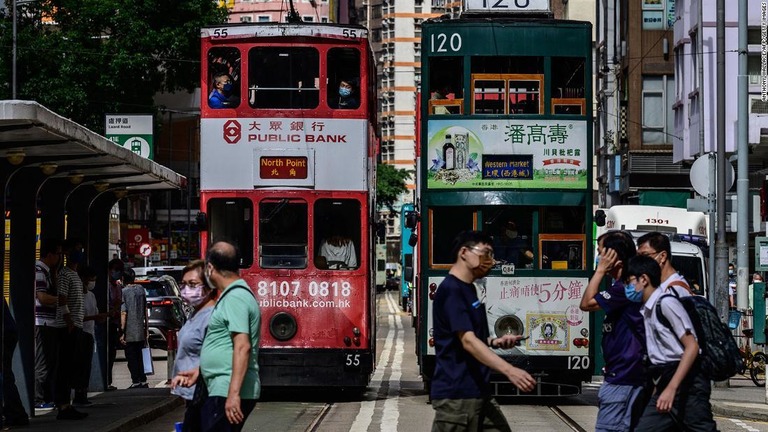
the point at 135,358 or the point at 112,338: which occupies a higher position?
the point at 112,338

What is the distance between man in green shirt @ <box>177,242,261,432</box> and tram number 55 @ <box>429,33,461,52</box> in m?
11.7

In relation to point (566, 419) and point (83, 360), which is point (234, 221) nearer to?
point (83, 360)

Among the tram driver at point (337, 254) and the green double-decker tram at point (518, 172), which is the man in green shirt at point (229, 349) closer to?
the green double-decker tram at point (518, 172)

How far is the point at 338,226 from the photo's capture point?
20656 mm

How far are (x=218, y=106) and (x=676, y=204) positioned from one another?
109ft

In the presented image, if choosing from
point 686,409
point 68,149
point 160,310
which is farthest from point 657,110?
point 686,409

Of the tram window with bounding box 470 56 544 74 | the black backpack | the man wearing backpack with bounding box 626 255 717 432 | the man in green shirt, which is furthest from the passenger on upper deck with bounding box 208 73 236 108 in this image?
the black backpack

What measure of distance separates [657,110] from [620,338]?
43.1 m

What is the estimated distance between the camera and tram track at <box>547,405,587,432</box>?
1747 centimetres

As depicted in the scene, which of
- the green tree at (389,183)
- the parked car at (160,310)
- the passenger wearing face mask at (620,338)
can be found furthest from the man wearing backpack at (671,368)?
the green tree at (389,183)

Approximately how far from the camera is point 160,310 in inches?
1316

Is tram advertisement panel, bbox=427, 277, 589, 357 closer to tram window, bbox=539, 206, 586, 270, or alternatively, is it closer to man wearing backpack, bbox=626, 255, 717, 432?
tram window, bbox=539, 206, 586, 270

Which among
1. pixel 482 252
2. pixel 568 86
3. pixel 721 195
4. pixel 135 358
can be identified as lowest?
pixel 135 358

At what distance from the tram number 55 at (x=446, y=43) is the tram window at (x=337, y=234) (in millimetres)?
2227
